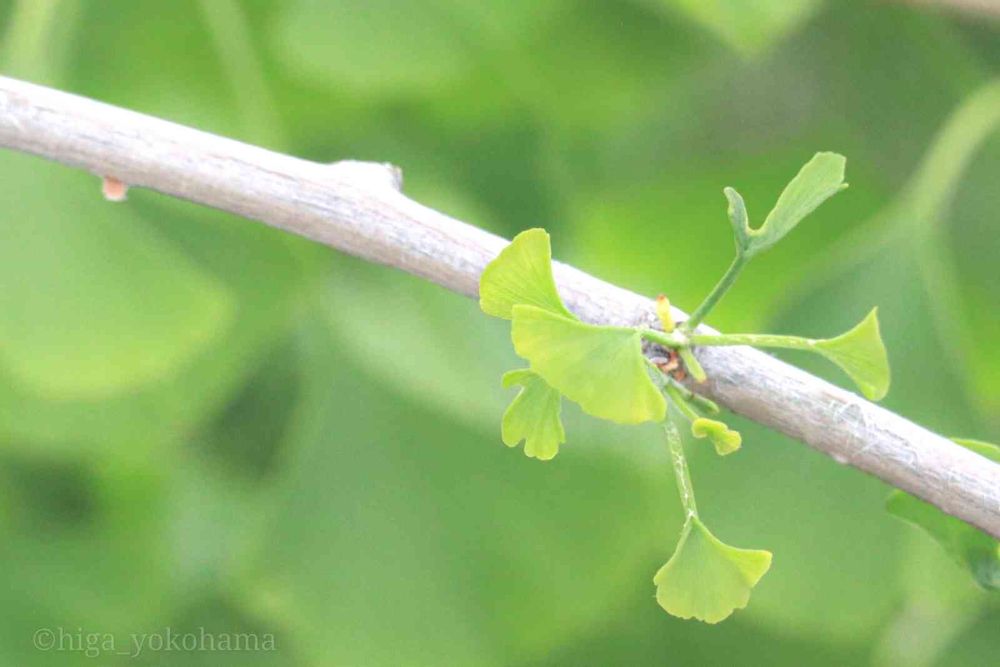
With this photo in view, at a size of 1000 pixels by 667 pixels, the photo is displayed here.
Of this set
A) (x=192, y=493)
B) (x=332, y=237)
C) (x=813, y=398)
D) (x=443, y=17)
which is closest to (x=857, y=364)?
(x=813, y=398)

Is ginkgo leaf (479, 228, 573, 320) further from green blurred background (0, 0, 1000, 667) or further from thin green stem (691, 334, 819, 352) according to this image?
green blurred background (0, 0, 1000, 667)

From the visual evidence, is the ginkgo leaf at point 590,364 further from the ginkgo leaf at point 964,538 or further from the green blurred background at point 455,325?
the green blurred background at point 455,325

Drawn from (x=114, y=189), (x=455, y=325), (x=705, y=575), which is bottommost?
(x=705, y=575)

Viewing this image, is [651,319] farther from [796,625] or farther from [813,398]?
[796,625]

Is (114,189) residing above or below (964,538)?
above

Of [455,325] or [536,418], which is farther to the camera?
[455,325]

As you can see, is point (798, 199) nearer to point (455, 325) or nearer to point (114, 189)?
point (114, 189)

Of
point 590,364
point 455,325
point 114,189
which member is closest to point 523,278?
point 590,364

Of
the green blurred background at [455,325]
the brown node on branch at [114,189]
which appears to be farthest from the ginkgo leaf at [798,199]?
the green blurred background at [455,325]

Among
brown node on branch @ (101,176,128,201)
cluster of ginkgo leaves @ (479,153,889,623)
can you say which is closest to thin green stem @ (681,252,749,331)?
cluster of ginkgo leaves @ (479,153,889,623)
